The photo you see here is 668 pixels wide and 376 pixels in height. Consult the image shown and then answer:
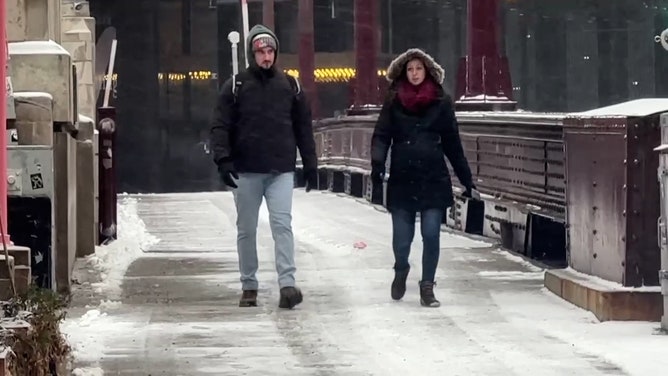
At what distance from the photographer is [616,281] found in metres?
9.32

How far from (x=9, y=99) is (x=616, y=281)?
12.2ft

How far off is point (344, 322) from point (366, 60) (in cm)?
2214

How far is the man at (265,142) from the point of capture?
9.91 metres

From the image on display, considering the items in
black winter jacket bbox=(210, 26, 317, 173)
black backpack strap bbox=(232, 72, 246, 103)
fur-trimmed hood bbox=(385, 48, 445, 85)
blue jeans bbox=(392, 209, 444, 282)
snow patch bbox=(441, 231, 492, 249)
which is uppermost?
fur-trimmed hood bbox=(385, 48, 445, 85)

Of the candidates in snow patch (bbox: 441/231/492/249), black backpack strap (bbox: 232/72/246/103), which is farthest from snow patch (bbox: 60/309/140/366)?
snow patch (bbox: 441/231/492/249)

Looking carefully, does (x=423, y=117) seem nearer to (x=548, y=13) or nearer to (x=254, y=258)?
(x=254, y=258)

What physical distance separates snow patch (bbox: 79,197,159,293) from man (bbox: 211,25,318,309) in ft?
5.15

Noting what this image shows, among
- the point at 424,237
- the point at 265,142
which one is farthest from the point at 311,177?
the point at 424,237

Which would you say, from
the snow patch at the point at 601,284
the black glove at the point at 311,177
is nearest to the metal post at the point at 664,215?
the snow patch at the point at 601,284

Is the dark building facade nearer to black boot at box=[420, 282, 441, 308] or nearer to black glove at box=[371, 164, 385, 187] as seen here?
black glove at box=[371, 164, 385, 187]

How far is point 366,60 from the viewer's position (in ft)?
103

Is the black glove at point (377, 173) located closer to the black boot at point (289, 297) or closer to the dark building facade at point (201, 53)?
the black boot at point (289, 297)

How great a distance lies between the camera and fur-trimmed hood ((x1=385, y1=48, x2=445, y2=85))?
10.1 m

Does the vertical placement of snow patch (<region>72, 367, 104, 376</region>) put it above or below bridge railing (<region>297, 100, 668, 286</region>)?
below
